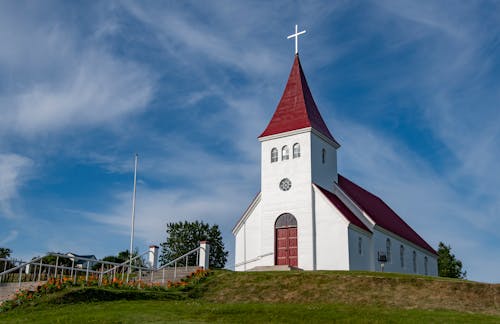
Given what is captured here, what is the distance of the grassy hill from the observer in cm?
1659

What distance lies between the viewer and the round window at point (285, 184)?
33.6 metres

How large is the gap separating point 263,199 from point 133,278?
34.9 feet

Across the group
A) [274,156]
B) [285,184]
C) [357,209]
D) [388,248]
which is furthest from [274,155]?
[388,248]

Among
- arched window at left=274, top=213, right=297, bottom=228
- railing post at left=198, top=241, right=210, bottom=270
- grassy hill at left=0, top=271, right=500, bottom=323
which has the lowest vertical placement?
grassy hill at left=0, top=271, right=500, bottom=323

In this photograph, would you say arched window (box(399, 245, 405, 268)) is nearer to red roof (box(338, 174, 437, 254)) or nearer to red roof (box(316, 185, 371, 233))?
red roof (box(338, 174, 437, 254))

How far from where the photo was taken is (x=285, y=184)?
111 feet

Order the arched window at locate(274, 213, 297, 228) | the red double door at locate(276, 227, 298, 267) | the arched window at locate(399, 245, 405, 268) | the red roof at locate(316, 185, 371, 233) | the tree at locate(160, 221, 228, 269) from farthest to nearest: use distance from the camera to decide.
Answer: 1. the tree at locate(160, 221, 228, 269)
2. the arched window at locate(399, 245, 405, 268)
3. the arched window at locate(274, 213, 297, 228)
4. the red double door at locate(276, 227, 298, 267)
5. the red roof at locate(316, 185, 371, 233)

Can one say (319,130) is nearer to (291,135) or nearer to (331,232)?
(291,135)

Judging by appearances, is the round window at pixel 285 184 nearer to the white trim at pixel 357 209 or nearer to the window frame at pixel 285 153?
the window frame at pixel 285 153

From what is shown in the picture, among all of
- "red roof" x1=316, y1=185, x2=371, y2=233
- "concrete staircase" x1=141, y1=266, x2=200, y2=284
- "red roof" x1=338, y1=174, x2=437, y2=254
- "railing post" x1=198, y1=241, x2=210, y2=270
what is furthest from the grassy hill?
"red roof" x1=338, y1=174, x2=437, y2=254

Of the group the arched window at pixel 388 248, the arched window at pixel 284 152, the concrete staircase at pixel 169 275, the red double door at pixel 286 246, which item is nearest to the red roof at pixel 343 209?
the red double door at pixel 286 246

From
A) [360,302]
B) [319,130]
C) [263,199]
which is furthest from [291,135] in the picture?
[360,302]

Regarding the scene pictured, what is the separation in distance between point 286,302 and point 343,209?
1255cm

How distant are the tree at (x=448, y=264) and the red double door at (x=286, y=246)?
92.2 ft
